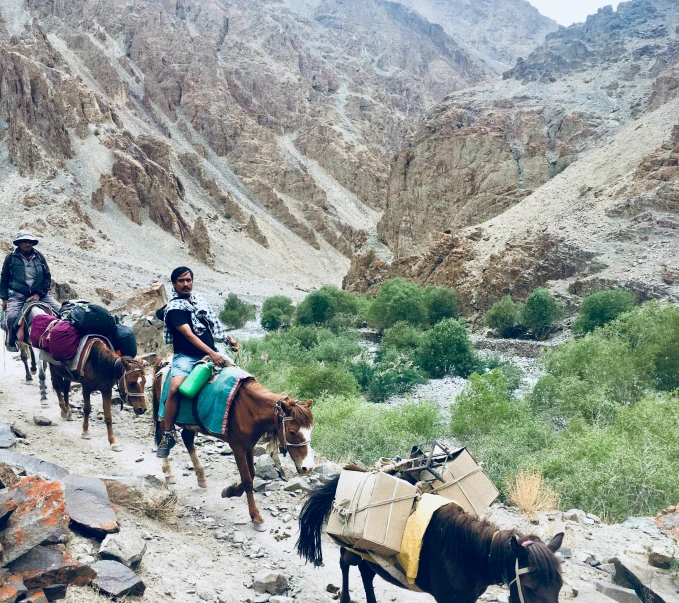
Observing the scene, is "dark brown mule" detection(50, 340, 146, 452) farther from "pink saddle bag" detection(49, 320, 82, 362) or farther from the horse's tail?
the horse's tail

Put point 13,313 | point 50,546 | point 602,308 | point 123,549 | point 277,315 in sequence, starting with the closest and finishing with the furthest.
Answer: point 50,546
point 123,549
point 13,313
point 602,308
point 277,315

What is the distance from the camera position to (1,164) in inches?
2266

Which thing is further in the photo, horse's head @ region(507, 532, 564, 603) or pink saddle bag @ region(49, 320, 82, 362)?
pink saddle bag @ region(49, 320, 82, 362)

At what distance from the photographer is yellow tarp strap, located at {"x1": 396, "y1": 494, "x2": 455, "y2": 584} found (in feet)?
11.3

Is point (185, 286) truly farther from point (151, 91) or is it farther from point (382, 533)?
point (151, 91)

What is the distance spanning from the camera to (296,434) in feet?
16.2

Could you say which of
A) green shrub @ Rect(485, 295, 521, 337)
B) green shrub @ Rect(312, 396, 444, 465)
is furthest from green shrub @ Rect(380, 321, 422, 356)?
green shrub @ Rect(312, 396, 444, 465)

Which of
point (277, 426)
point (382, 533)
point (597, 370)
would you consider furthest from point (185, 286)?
point (597, 370)

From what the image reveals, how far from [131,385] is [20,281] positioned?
3383mm

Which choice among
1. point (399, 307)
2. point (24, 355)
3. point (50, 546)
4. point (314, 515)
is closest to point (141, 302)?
point (24, 355)

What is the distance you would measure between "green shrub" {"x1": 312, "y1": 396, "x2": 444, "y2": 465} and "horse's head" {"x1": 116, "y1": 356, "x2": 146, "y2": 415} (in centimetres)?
332

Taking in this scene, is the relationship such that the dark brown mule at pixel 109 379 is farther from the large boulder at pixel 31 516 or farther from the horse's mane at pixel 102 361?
the large boulder at pixel 31 516

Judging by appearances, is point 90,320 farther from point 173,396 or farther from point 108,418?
point 173,396

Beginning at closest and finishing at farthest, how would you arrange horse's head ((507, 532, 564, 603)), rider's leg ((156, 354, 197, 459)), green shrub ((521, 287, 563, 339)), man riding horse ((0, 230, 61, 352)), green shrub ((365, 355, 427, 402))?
1. horse's head ((507, 532, 564, 603))
2. rider's leg ((156, 354, 197, 459))
3. man riding horse ((0, 230, 61, 352))
4. green shrub ((365, 355, 427, 402))
5. green shrub ((521, 287, 563, 339))
